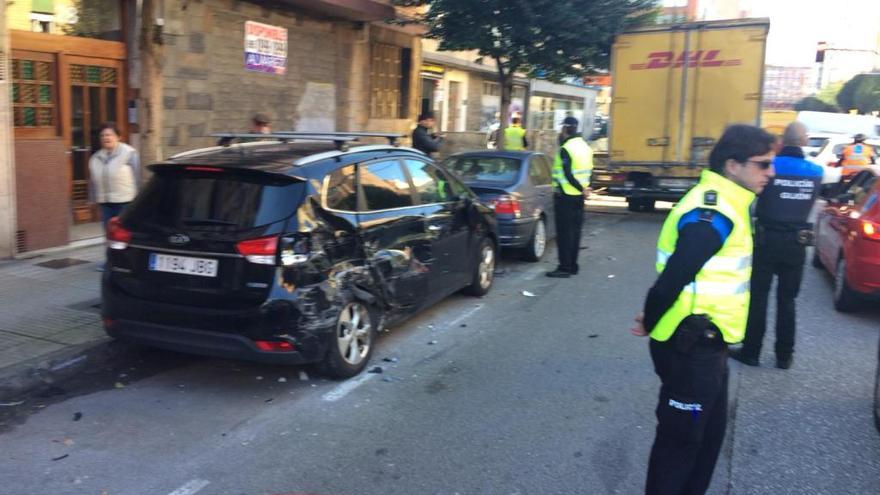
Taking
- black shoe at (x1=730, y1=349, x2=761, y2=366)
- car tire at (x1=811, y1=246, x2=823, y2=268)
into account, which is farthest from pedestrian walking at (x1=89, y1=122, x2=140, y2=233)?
car tire at (x1=811, y1=246, x2=823, y2=268)

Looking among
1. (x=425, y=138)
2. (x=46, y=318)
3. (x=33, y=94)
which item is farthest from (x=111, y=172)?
(x=425, y=138)

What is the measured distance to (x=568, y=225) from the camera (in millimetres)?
8859

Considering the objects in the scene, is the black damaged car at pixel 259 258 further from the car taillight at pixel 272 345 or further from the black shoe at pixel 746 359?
the black shoe at pixel 746 359

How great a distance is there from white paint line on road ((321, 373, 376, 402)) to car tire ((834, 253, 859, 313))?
4.88 m

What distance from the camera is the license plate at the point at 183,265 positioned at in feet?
15.7

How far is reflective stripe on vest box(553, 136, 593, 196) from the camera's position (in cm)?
865

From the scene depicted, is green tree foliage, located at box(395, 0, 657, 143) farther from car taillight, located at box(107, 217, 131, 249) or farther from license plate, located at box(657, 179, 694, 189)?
car taillight, located at box(107, 217, 131, 249)

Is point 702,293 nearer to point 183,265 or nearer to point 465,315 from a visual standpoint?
point 183,265

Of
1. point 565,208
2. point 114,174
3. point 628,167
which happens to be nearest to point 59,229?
point 114,174

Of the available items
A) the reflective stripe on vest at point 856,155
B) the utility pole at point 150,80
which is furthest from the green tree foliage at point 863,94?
the utility pole at point 150,80

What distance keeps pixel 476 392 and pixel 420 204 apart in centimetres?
192

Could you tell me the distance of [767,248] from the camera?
18.5 ft

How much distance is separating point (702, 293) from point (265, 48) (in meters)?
10.7

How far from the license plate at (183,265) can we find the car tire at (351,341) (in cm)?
90
